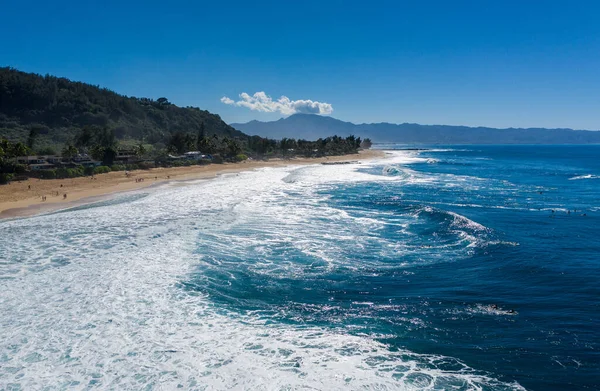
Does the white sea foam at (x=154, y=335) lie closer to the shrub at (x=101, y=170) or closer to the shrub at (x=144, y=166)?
the shrub at (x=101, y=170)

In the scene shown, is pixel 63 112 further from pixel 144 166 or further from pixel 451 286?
pixel 451 286

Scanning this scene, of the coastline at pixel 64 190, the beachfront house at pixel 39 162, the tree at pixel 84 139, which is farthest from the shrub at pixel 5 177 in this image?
the tree at pixel 84 139

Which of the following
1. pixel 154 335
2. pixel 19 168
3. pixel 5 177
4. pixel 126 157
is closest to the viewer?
pixel 154 335

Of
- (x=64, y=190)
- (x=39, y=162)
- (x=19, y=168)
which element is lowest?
(x=64, y=190)

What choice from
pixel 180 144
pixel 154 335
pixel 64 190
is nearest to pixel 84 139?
pixel 180 144

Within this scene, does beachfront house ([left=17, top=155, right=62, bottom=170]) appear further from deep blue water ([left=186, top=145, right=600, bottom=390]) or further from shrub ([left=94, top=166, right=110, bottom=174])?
deep blue water ([left=186, top=145, right=600, bottom=390])
